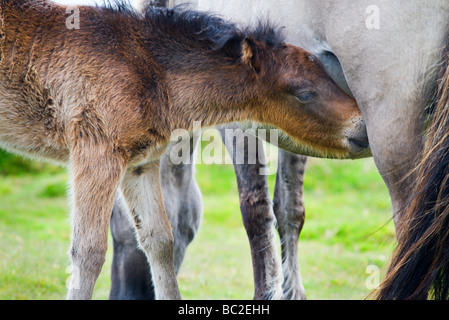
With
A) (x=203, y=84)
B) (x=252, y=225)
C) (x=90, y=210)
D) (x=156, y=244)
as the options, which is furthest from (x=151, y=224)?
(x=203, y=84)

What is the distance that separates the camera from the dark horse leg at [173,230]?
525cm

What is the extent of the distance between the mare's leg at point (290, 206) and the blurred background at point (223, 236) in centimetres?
85

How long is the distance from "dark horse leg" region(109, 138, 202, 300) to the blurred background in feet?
2.39

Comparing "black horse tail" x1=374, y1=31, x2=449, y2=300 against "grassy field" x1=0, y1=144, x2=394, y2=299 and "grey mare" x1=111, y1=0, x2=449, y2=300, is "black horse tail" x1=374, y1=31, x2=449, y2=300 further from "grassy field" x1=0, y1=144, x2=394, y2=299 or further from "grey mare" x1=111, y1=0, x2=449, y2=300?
"grassy field" x1=0, y1=144, x2=394, y2=299

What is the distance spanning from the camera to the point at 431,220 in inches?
126

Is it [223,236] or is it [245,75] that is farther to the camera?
[223,236]

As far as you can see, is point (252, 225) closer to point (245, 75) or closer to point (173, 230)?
point (173, 230)

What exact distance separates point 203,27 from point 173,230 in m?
2.29

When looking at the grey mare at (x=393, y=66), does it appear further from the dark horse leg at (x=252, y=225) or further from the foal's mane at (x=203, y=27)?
the dark horse leg at (x=252, y=225)

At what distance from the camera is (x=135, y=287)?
527 centimetres

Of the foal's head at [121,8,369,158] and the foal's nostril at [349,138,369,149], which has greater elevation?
the foal's head at [121,8,369,158]

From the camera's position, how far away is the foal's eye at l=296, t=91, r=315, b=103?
4.04 metres
